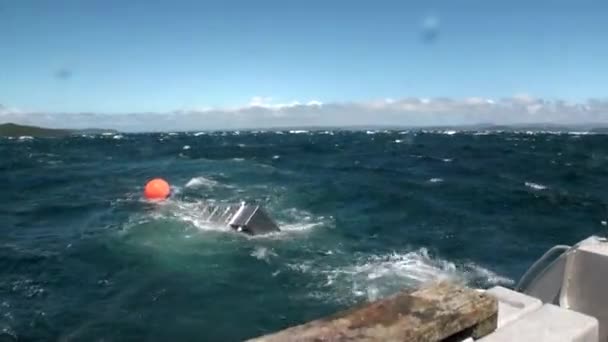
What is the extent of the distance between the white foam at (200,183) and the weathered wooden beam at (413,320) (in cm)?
2437

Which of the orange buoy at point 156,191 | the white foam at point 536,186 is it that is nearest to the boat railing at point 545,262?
the orange buoy at point 156,191

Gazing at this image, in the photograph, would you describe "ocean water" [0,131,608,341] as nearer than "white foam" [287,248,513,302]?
Yes

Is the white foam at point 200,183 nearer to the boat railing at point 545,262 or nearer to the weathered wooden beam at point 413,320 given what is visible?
the boat railing at point 545,262

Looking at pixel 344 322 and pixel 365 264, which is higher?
pixel 344 322

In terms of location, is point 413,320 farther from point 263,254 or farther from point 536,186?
point 536,186

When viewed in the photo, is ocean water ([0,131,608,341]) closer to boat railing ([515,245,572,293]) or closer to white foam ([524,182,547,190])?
white foam ([524,182,547,190])

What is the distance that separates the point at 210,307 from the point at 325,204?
40.0 ft

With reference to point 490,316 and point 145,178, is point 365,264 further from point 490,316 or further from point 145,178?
point 145,178

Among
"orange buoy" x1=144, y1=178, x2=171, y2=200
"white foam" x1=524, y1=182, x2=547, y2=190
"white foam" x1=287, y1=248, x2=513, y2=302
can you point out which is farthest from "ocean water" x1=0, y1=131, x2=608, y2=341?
"orange buoy" x1=144, y1=178, x2=171, y2=200

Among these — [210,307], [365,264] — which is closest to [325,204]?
[365,264]

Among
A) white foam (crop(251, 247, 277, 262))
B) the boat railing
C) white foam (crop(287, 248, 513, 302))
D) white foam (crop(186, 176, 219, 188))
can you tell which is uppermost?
the boat railing

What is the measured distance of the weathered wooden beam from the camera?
2760 millimetres

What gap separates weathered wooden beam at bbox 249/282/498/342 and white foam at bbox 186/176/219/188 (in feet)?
80.0

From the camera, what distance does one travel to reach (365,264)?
13.0m
